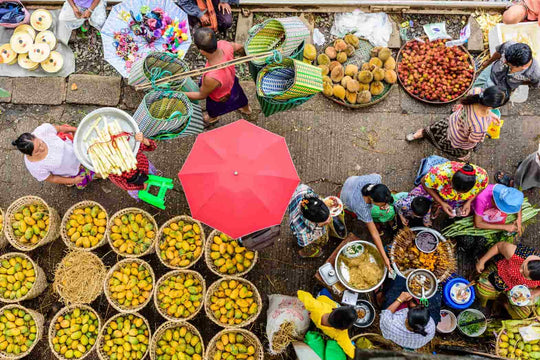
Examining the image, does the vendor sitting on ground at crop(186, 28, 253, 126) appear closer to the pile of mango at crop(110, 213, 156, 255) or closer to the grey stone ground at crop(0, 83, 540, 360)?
the grey stone ground at crop(0, 83, 540, 360)

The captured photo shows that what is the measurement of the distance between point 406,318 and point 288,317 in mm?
1144

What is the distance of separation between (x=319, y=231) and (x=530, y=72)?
9.93 feet

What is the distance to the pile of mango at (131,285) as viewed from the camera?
13.7 feet

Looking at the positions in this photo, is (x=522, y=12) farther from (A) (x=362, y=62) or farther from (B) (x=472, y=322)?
(B) (x=472, y=322)

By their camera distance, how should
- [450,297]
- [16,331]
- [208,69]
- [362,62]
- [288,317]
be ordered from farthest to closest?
[362,62]
[450,297]
[16,331]
[288,317]
[208,69]

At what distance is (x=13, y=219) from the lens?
438cm

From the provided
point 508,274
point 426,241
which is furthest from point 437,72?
point 508,274

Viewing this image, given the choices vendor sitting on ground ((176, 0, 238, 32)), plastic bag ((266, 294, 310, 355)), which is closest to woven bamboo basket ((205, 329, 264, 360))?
plastic bag ((266, 294, 310, 355))

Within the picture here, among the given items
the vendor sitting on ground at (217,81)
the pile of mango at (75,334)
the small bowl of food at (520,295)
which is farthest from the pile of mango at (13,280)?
the small bowl of food at (520,295)

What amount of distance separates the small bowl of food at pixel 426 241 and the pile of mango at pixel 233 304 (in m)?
1.90

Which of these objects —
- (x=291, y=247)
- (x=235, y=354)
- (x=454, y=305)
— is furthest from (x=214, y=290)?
(x=454, y=305)

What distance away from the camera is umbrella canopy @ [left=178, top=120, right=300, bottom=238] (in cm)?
347

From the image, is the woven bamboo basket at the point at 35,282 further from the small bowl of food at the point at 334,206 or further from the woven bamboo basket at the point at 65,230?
the small bowl of food at the point at 334,206

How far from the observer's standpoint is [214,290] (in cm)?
429
